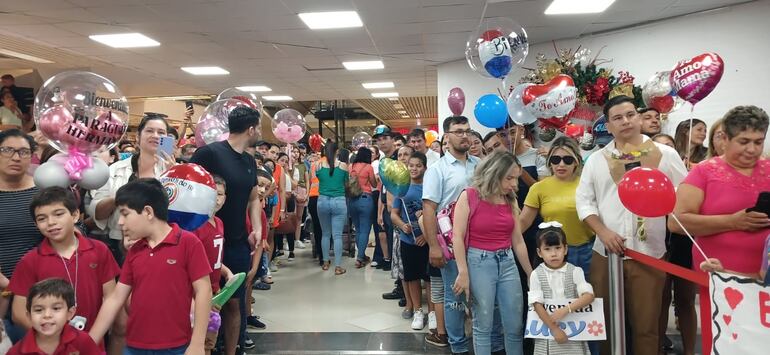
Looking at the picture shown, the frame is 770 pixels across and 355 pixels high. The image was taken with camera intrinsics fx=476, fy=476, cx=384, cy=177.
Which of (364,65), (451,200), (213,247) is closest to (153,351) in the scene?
(213,247)

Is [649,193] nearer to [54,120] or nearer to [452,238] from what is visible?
[452,238]

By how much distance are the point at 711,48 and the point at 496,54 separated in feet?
11.4

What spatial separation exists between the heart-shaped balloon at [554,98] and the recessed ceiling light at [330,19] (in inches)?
115

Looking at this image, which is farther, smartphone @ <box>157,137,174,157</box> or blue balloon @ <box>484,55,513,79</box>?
blue balloon @ <box>484,55,513,79</box>

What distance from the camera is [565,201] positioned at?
8.87ft

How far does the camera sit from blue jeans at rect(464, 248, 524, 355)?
248cm

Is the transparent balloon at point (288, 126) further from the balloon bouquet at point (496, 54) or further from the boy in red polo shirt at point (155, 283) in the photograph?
the boy in red polo shirt at point (155, 283)

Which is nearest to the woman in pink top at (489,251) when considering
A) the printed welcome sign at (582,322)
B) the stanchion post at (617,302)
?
the printed welcome sign at (582,322)

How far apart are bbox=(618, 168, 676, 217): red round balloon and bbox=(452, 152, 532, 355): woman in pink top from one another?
64 cm

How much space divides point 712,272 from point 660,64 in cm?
499

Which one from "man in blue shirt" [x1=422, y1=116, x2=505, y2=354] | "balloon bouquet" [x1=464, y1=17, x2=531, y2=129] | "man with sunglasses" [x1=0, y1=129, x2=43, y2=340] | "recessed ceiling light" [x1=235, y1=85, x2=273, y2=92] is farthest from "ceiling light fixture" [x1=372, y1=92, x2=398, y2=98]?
"man with sunglasses" [x1=0, y1=129, x2=43, y2=340]

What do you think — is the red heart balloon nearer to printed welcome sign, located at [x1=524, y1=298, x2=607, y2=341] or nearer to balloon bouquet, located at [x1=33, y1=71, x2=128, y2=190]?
printed welcome sign, located at [x1=524, y1=298, x2=607, y2=341]

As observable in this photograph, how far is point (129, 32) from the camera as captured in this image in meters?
6.28

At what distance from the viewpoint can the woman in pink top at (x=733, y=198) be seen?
5.99 feet
